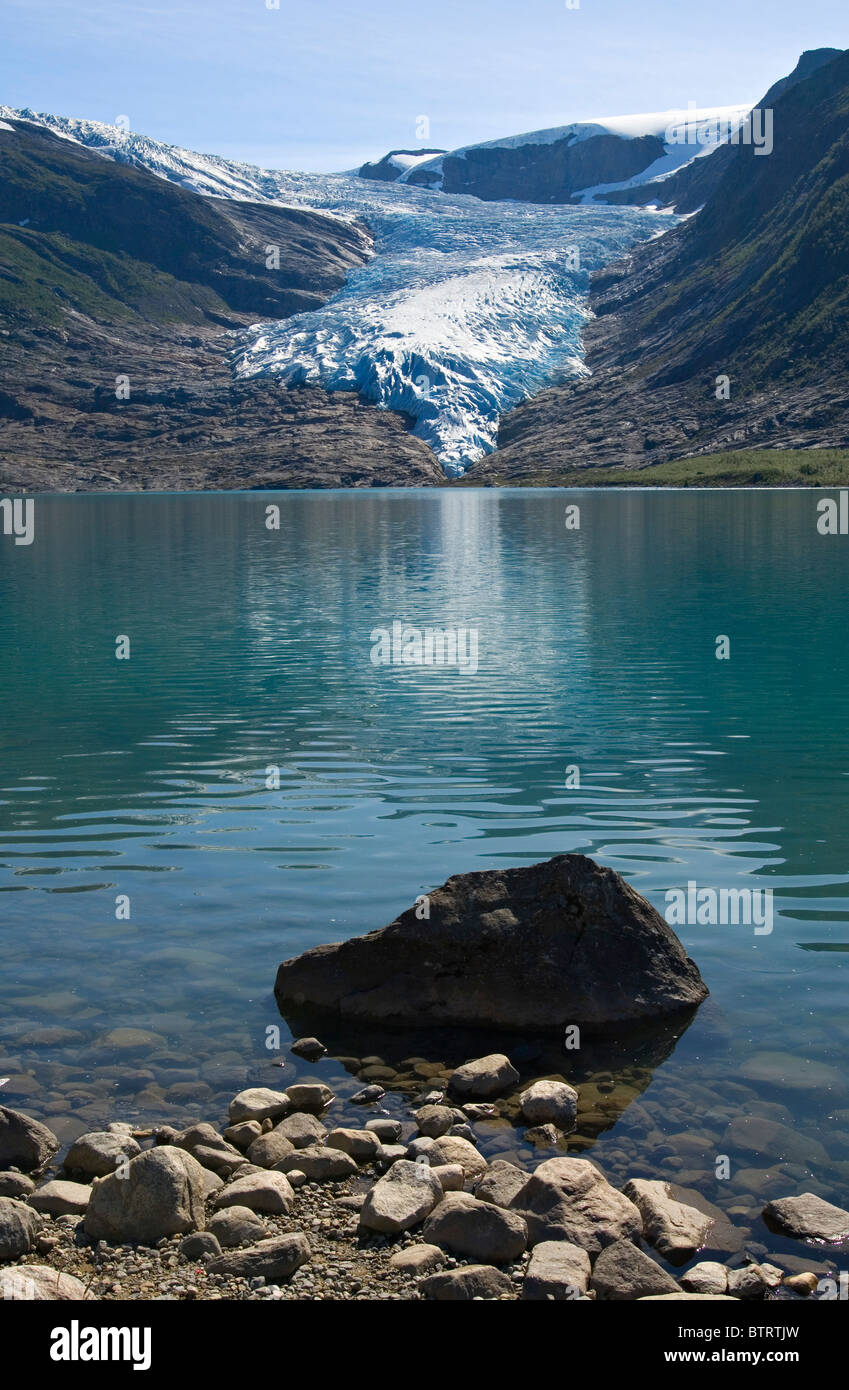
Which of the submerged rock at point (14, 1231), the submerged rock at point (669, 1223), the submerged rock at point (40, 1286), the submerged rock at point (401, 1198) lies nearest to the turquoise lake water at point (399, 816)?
the submerged rock at point (669, 1223)

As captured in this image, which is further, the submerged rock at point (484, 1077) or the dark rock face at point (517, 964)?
the dark rock face at point (517, 964)

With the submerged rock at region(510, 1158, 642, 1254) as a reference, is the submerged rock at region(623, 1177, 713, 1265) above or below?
below

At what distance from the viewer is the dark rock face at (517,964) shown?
13.2m

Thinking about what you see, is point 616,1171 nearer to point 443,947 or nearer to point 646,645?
point 443,947

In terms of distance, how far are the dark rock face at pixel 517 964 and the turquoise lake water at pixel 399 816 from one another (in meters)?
0.63

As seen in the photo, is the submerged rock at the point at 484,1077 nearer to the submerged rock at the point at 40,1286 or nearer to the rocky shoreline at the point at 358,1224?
the rocky shoreline at the point at 358,1224

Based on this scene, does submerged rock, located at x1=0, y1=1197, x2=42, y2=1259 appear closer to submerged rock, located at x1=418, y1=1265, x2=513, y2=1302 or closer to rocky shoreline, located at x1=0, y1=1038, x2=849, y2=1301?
rocky shoreline, located at x1=0, y1=1038, x2=849, y2=1301

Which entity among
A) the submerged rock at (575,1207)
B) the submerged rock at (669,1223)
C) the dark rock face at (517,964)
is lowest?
the submerged rock at (669,1223)

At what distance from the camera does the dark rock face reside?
1324 centimetres

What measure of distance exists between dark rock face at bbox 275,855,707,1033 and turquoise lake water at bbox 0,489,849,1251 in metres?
0.63

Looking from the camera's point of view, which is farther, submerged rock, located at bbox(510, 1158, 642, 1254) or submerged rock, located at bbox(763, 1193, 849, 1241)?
submerged rock, located at bbox(763, 1193, 849, 1241)

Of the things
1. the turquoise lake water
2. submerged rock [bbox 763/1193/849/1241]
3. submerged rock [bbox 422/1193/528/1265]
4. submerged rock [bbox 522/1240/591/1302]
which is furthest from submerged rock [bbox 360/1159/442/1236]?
submerged rock [bbox 763/1193/849/1241]

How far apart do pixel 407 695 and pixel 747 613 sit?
20.3 meters
